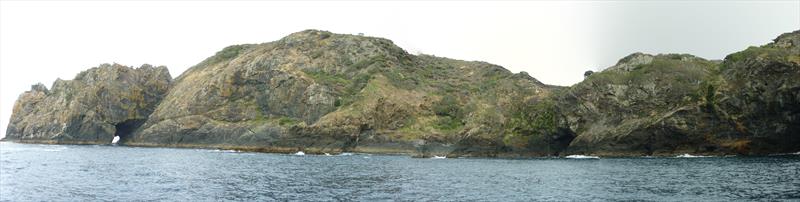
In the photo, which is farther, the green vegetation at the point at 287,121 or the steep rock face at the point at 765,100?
the green vegetation at the point at 287,121

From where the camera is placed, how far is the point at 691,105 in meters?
119

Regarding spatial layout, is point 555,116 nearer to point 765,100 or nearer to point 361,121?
point 765,100

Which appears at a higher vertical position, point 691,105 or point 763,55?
Result: point 763,55

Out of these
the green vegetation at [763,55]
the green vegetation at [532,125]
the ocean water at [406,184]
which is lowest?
the ocean water at [406,184]

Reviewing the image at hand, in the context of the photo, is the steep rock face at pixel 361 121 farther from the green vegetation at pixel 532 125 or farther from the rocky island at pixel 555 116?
the green vegetation at pixel 532 125

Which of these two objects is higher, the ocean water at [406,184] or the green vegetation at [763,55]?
the green vegetation at [763,55]

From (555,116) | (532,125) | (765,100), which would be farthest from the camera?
(532,125)

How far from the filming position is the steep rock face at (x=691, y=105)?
109812 millimetres

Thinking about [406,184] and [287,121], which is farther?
[287,121]

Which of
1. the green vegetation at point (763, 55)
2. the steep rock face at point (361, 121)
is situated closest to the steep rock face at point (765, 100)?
the green vegetation at point (763, 55)

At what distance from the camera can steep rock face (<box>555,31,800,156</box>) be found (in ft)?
360

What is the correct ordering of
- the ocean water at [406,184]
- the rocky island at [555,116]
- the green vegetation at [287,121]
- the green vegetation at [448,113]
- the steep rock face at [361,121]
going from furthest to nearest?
the green vegetation at [287,121] → the green vegetation at [448,113] → the steep rock face at [361,121] → the rocky island at [555,116] → the ocean water at [406,184]

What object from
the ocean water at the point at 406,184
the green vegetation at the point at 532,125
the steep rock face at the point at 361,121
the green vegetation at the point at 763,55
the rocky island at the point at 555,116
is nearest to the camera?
the ocean water at the point at 406,184

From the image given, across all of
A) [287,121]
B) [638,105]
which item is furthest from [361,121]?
[638,105]
